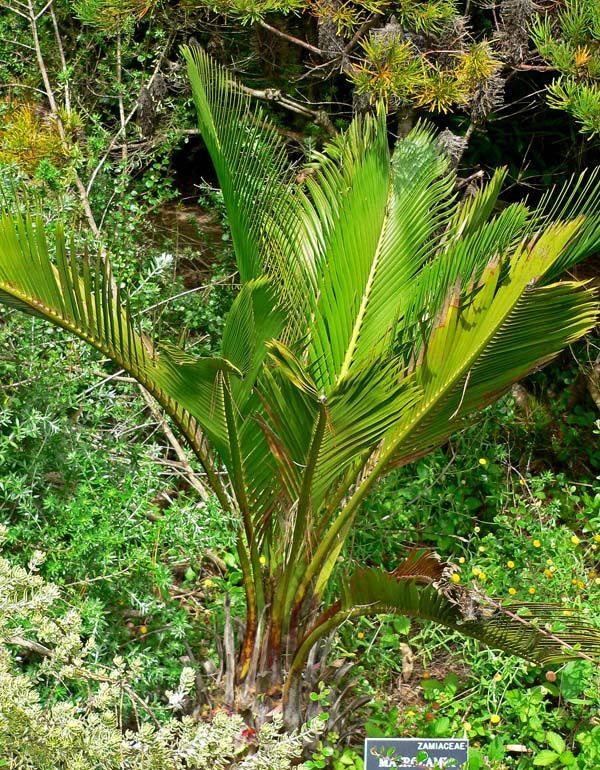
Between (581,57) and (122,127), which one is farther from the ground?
(122,127)

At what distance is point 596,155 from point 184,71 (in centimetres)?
216

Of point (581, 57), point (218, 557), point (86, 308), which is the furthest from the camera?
point (218, 557)

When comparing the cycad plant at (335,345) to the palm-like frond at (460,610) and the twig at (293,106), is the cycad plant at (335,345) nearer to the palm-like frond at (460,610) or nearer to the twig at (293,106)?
the palm-like frond at (460,610)

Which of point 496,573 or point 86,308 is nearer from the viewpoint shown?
point 86,308

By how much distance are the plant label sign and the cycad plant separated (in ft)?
0.88

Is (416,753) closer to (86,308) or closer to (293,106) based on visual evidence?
(86,308)

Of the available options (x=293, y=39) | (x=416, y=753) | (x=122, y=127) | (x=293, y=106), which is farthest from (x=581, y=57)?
(x=416, y=753)

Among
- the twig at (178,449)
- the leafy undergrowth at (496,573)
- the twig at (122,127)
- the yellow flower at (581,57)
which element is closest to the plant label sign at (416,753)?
the leafy undergrowth at (496,573)

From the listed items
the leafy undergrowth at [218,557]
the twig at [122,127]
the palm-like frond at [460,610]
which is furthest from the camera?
the twig at [122,127]

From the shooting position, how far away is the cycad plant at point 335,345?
246cm

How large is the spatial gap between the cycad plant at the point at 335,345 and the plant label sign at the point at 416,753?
27 cm

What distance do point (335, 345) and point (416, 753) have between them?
1.26 m

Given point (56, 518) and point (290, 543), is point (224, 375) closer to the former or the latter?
point (290, 543)

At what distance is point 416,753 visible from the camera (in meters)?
2.88
